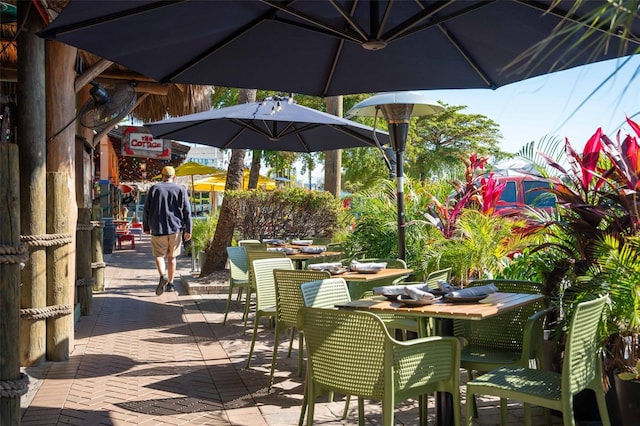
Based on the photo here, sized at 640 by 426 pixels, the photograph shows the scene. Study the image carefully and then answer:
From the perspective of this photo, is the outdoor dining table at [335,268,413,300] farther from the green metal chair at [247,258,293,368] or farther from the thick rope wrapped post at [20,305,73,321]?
the thick rope wrapped post at [20,305,73,321]

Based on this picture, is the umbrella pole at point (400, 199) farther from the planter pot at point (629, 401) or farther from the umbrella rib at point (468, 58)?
the planter pot at point (629, 401)

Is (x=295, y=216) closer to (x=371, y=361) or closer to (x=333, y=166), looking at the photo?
(x=333, y=166)

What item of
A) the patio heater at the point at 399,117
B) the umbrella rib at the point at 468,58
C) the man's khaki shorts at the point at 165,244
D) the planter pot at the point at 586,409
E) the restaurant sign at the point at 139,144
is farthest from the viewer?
the restaurant sign at the point at 139,144

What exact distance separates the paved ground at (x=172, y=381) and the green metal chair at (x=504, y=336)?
0.43 meters

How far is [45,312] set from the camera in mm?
5254

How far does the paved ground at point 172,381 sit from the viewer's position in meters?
4.03

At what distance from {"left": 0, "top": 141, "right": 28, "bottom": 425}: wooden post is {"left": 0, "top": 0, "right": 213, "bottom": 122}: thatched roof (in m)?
4.17

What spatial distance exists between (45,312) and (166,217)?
11.2ft

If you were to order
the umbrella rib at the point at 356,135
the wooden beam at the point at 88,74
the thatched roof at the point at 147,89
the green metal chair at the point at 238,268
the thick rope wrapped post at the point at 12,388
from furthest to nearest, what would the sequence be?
the umbrella rib at the point at 356,135
the thatched roof at the point at 147,89
the green metal chair at the point at 238,268
the wooden beam at the point at 88,74
the thick rope wrapped post at the point at 12,388

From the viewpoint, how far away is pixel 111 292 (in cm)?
973

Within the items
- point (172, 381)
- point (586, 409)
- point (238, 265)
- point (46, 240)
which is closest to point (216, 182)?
point (238, 265)

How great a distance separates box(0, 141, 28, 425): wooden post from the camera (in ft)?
10.5

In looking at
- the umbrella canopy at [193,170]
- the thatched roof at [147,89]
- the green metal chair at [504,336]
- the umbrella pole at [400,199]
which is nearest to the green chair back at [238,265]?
the umbrella pole at [400,199]

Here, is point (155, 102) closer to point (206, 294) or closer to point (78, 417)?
point (206, 294)
